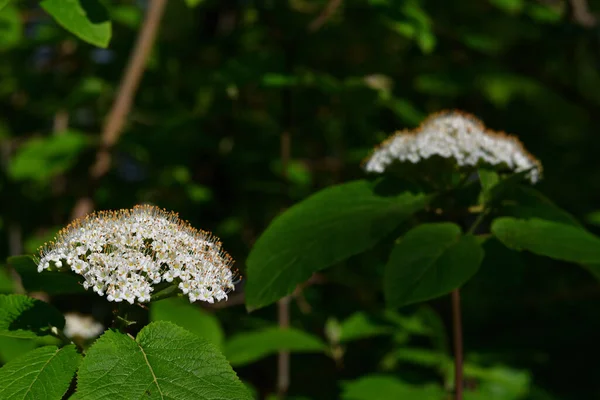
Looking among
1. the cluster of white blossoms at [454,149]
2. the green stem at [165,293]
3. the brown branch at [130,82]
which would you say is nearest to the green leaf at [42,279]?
the green stem at [165,293]

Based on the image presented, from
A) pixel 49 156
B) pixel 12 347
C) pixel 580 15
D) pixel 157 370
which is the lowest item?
pixel 157 370

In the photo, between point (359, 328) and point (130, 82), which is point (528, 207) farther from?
point (130, 82)

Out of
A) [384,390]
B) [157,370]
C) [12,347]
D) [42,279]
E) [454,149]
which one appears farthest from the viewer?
[384,390]

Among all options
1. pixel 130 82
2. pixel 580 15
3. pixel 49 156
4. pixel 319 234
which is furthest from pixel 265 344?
pixel 580 15

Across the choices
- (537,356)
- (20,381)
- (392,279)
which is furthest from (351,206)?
(537,356)

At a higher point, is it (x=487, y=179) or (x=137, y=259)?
(x=487, y=179)

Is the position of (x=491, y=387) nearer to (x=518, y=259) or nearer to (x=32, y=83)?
(x=518, y=259)

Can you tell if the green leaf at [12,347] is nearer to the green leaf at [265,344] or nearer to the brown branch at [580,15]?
the green leaf at [265,344]
